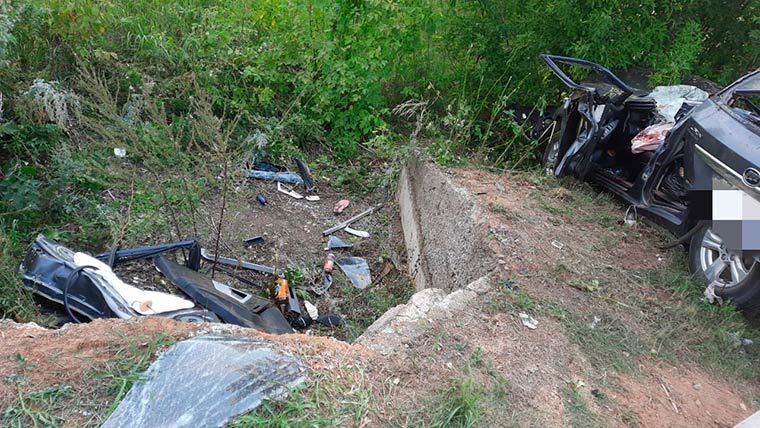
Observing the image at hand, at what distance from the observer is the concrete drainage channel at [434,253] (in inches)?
119

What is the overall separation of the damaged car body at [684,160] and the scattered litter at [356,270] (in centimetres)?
193

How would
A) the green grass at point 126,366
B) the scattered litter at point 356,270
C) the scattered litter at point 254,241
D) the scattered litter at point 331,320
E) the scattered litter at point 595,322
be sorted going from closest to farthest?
the green grass at point 126,366
the scattered litter at point 595,322
the scattered litter at point 331,320
the scattered litter at point 356,270
the scattered litter at point 254,241

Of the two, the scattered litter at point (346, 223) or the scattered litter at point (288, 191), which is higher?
the scattered litter at point (288, 191)

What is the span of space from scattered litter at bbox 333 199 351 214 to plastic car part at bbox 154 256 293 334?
1.90 m

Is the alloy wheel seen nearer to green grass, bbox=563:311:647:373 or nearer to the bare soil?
the bare soil

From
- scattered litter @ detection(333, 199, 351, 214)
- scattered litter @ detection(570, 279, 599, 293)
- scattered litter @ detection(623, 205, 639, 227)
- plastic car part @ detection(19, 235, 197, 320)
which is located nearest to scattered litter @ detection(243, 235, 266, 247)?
scattered litter @ detection(333, 199, 351, 214)

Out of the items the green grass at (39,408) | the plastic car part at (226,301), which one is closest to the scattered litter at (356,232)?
the plastic car part at (226,301)

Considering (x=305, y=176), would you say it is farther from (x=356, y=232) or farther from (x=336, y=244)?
(x=336, y=244)

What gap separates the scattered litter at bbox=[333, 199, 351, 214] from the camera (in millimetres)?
5590

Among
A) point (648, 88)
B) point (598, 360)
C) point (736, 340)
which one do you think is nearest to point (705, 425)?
point (598, 360)

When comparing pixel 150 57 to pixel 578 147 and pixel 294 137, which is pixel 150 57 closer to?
pixel 294 137

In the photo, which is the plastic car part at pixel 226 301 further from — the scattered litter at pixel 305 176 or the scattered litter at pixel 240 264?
the scattered litter at pixel 305 176

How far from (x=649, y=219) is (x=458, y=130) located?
2106 millimetres

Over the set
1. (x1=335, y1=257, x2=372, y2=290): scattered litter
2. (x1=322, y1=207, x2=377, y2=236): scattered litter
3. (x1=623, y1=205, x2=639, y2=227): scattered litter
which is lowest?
(x1=335, y1=257, x2=372, y2=290): scattered litter
